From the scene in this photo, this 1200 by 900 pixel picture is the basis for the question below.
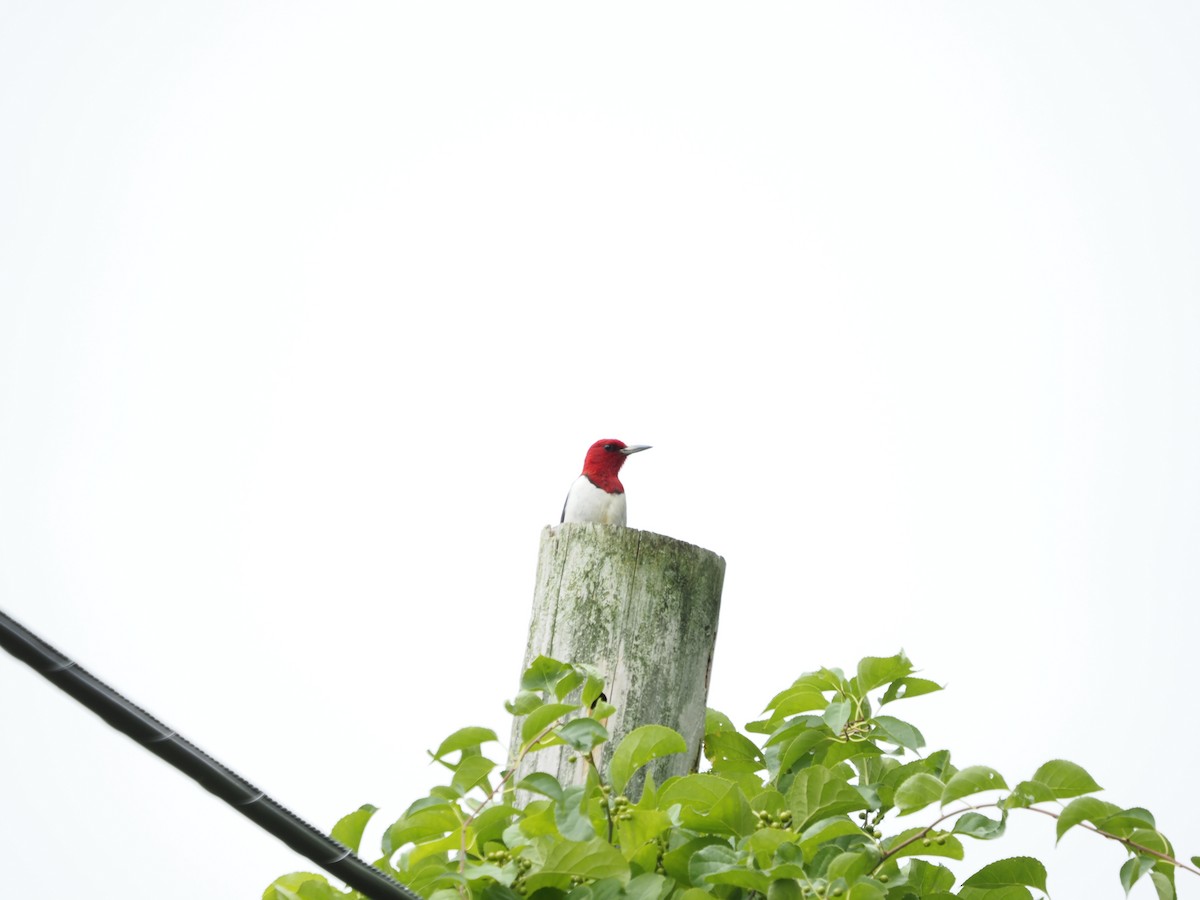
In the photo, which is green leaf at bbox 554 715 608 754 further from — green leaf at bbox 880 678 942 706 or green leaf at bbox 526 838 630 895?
green leaf at bbox 880 678 942 706

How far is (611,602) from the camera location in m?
2.59

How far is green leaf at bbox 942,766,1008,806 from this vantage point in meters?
2.08

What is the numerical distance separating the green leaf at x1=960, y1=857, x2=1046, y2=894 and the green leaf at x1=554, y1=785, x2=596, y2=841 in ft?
2.32

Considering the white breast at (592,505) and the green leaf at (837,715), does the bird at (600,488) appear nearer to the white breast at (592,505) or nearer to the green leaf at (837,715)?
the white breast at (592,505)

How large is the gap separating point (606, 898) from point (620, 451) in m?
3.65

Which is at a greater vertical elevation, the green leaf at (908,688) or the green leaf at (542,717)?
the green leaf at (908,688)

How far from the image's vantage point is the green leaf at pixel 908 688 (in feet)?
8.09

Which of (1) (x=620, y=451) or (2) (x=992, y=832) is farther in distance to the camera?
(1) (x=620, y=451)

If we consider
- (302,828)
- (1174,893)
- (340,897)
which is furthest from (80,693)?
(1174,893)

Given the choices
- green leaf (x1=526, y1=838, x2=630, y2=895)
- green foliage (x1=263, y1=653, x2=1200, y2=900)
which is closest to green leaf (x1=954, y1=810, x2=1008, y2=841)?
green foliage (x1=263, y1=653, x2=1200, y2=900)

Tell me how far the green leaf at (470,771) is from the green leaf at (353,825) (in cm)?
17

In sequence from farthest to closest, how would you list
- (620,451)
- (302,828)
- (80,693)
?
(620,451) → (302,828) → (80,693)

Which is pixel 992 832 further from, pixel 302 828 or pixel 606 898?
pixel 302 828

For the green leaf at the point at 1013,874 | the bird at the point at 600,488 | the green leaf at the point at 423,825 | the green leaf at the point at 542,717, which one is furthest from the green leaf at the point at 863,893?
the bird at the point at 600,488
